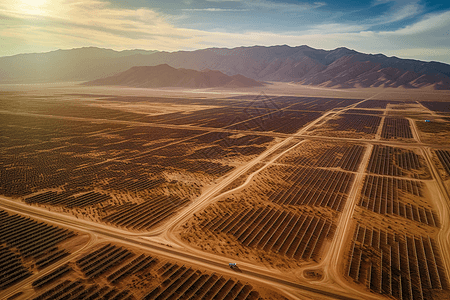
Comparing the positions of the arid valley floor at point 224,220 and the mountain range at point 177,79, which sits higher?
the mountain range at point 177,79

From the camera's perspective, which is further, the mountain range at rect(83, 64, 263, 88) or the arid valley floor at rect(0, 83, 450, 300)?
the mountain range at rect(83, 64, 263, 88)

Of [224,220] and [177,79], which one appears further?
[177,79]

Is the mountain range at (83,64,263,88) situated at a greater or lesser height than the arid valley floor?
greater

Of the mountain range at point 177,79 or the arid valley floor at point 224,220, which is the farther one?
the mountain range at point 177,79

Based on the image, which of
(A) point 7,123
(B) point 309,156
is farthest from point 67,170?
(A) point 7,123

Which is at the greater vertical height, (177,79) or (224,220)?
(177,79)
